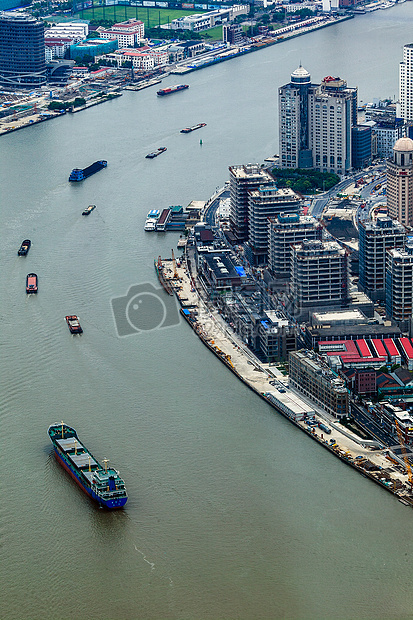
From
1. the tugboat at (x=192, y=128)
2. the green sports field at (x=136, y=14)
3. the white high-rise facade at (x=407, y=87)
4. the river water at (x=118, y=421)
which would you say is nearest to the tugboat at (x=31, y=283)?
the river water at (x=118, y=421)

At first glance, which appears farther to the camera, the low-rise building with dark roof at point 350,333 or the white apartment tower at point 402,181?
the white apartment tower at point 402,181

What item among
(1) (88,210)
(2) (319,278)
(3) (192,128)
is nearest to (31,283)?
(1) (88,210)

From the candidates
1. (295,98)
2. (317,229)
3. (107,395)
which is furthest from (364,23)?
(107,395)

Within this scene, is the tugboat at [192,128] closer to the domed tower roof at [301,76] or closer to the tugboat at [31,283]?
the domed tower roof at [301,76]

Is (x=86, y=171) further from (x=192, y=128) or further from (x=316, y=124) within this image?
(x=316, y=124)

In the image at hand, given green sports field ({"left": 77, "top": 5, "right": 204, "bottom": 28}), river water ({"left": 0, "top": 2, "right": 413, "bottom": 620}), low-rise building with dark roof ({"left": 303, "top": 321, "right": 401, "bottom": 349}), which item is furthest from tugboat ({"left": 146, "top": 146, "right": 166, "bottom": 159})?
green sports field ({"left": 77, "top": 5, "right": 204, "bottom": 28})

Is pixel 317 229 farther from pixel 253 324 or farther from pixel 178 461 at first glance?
pixel 178 461
